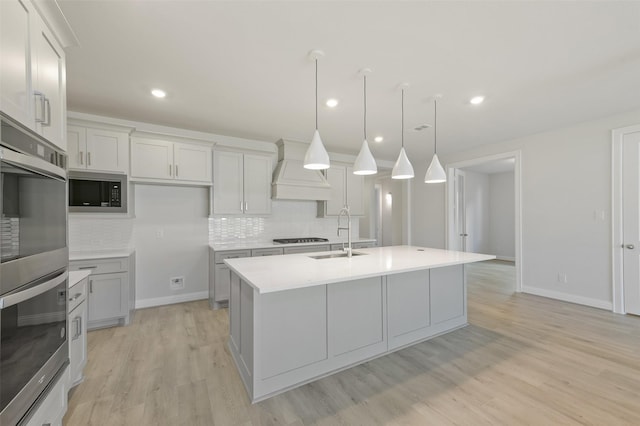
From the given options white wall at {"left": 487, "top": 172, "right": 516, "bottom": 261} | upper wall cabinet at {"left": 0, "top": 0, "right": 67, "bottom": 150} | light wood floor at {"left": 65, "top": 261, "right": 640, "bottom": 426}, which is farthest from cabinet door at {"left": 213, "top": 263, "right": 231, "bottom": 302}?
white wall at {"left": 487, "top": 172, "right": 516, "bottom": 261}

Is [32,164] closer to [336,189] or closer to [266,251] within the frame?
[266,251]

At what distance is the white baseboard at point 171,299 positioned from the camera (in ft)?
12.7

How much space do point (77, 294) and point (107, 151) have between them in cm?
209

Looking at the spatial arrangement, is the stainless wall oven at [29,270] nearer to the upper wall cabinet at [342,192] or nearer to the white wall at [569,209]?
the upper wall cabinet at [342,192]

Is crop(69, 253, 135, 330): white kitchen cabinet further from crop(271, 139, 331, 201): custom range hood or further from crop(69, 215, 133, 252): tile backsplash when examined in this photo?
crop(271, 139, 331, 201): custom range hood

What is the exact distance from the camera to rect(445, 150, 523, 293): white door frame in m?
4.50

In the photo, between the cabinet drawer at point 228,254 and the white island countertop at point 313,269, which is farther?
the cabinet drawer at point 228,254

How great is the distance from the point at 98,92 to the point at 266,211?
2523 millimetres

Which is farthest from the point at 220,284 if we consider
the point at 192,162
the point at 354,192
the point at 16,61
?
the point at 16,61

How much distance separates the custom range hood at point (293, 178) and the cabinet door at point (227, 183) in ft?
1.93

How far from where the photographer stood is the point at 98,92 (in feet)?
9.27

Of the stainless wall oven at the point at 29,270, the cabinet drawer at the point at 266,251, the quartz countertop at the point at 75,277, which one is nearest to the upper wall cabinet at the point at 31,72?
the stainless wall oven at the point at 29,270

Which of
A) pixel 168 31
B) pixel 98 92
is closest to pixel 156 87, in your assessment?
pixel 98 92

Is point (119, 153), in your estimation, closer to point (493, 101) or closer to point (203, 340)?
point (203, 340)
